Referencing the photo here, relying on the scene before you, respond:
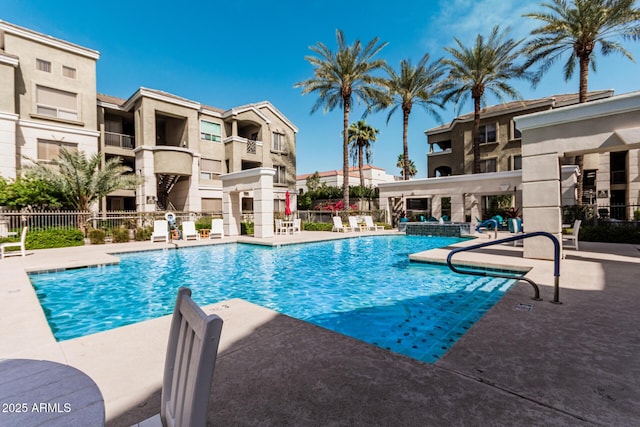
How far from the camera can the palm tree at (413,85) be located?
24484mm

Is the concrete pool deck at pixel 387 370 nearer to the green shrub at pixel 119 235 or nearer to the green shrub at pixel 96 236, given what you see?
the green shrub at pixel 96 236

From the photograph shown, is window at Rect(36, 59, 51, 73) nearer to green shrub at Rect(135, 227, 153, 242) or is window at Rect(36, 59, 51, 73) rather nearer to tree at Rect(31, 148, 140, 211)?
tree at Rect(31, 148, 140, 211)

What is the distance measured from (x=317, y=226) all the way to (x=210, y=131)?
1283cm

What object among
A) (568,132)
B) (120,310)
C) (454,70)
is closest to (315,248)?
(120,310)

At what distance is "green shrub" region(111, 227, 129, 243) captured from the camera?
620 inches

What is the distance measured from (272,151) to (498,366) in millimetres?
28977

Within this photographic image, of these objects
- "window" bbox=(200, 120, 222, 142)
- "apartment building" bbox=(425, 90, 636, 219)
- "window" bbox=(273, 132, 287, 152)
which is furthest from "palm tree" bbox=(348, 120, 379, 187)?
"window" bbox=(200, 120, 222, 142)

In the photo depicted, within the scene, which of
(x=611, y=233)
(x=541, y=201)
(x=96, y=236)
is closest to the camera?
(x=541, y=201)

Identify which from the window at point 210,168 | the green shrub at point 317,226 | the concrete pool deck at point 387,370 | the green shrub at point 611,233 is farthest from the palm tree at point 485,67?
the concrete pool deck at point 387,370

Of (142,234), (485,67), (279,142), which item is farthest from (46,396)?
(279,142)

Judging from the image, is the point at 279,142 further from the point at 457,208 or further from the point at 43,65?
the point at 457,208

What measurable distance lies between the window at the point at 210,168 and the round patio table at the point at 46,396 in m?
25.6

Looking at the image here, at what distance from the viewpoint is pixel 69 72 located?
20859 mm

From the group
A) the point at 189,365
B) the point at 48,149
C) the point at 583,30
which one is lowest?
the point at 189,365
